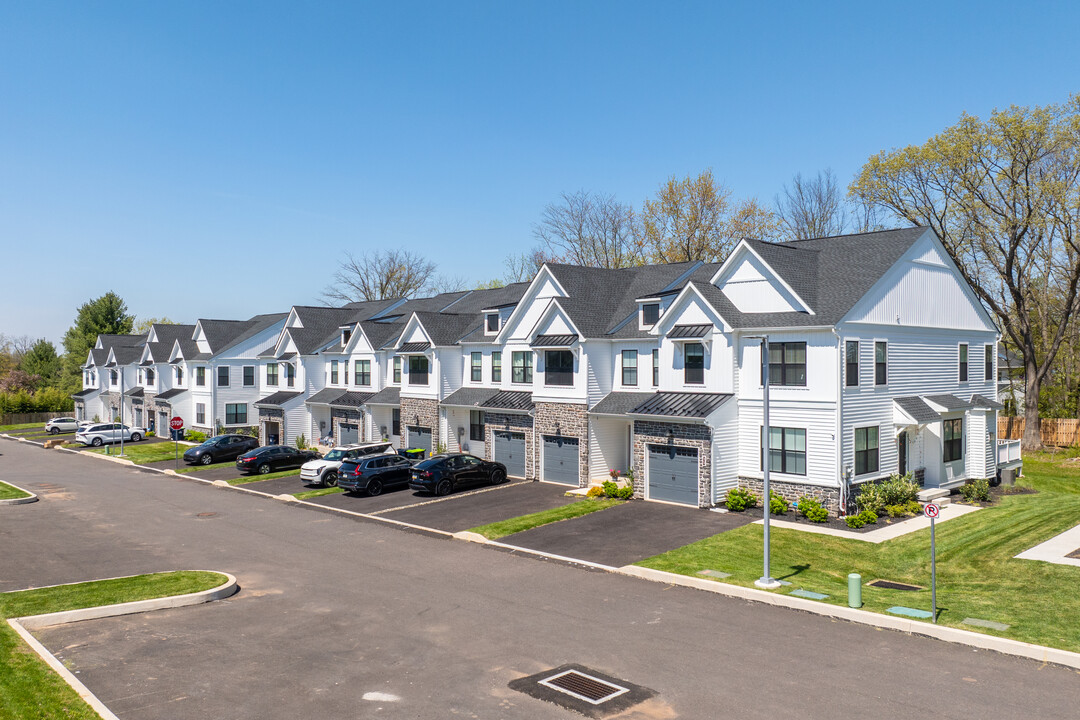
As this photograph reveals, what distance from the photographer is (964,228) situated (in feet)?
146

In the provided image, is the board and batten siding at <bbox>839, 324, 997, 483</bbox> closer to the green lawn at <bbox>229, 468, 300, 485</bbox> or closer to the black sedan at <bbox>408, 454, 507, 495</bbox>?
the black sedan at <bbox>408, 454, 507, 495</bbox>

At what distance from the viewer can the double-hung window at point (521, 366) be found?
37.6 metres

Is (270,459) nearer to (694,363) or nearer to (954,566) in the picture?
(694,363)

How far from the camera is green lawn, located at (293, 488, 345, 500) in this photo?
33.9 m

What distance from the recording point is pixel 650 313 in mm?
33656

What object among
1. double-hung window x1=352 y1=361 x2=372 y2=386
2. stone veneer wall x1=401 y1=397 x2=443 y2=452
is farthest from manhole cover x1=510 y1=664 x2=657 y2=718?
double-hung window x1=352 y1=361 x2=372 y2=386

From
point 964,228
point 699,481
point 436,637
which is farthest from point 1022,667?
point 964,228

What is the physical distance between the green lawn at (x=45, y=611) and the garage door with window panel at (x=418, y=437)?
22.5 m

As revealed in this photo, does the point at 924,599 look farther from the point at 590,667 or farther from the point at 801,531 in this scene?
the point at 590,667

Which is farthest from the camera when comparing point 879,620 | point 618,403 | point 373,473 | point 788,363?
point 373,473

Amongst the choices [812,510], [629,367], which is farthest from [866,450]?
[629,367]

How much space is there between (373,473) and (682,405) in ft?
44.3

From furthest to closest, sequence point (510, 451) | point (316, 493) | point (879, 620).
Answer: point (510, 451)
point (316, 493)
point (879, 620)

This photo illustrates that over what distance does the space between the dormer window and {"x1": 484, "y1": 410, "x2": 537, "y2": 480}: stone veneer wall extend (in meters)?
7.20
